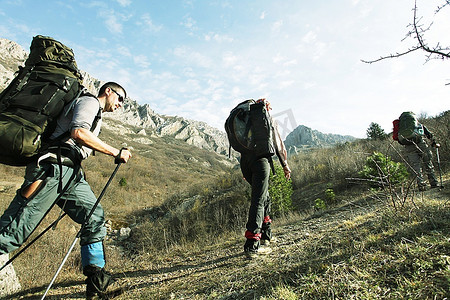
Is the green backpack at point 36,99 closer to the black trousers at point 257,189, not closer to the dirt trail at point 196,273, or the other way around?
the dirt trail at point 196,273

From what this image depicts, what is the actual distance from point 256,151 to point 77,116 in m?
1.89

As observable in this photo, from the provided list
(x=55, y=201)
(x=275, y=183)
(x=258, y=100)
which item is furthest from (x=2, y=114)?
(x=275, y=183)

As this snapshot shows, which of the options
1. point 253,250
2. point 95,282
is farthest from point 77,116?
point 253,250

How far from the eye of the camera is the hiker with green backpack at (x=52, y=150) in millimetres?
1795

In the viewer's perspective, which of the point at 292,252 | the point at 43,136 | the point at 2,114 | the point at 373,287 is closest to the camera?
the point at 373,287

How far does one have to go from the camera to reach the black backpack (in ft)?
9.04

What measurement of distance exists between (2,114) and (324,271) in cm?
270

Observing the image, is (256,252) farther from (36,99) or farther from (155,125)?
(155,125)

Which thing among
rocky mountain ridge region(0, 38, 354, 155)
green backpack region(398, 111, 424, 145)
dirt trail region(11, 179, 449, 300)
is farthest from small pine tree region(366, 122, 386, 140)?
rocky mountain ridge region(0, 38, 354, 155)

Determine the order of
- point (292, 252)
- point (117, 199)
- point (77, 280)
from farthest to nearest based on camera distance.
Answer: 1. point (117, 199)
2. point (77, 280)
3. point (292, 252)

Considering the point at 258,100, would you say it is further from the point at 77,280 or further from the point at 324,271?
the point at 77,280

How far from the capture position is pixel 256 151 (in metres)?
2.75

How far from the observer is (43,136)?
1.96 meters

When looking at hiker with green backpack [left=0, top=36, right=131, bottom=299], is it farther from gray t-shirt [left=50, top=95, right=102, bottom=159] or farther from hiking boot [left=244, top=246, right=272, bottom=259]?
hiking boot [left=244, top=246, right=272, bottom=259]
